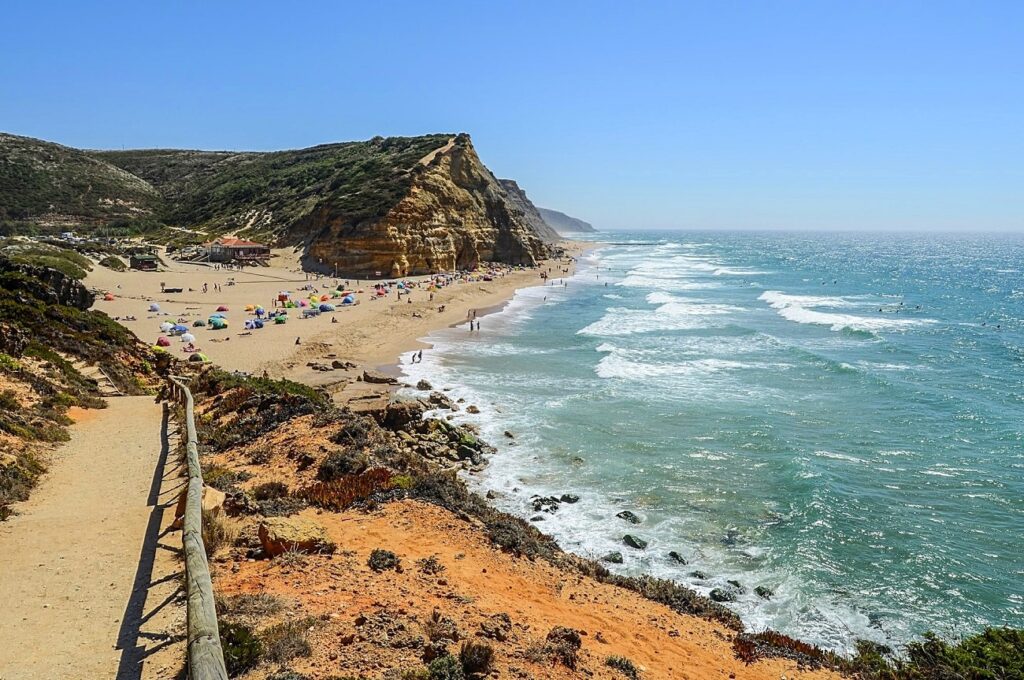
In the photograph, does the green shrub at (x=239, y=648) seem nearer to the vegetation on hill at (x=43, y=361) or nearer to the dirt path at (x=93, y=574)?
the dirt path at (x=93, y=574)

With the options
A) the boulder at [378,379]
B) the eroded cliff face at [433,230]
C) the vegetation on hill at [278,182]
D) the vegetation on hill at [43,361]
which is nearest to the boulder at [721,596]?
the vegetation on hill at [43,361]

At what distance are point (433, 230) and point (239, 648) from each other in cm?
6134

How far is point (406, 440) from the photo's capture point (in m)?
18.2

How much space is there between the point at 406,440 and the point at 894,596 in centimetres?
1271

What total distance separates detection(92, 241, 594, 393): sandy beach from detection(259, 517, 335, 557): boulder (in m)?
17.4

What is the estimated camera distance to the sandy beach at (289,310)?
30.2 metres

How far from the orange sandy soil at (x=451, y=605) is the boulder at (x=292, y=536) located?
20cm

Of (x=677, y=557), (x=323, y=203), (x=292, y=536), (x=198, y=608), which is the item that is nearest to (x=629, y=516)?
(x=677, y=557)

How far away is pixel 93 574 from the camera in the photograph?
22.1 feet

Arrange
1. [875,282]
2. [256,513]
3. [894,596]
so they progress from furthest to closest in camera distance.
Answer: [875,282], [894,596], [256,513]

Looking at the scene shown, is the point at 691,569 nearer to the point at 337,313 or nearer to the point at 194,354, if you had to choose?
the point at 194,354

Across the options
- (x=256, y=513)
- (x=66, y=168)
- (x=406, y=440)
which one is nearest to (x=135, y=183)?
(x=66, y=168)

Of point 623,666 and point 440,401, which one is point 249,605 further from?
point 440,401

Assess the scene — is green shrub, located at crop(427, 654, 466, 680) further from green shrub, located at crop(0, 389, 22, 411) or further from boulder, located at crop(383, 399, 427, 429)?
boulder, located at crop(383, 399, 427, 429)
